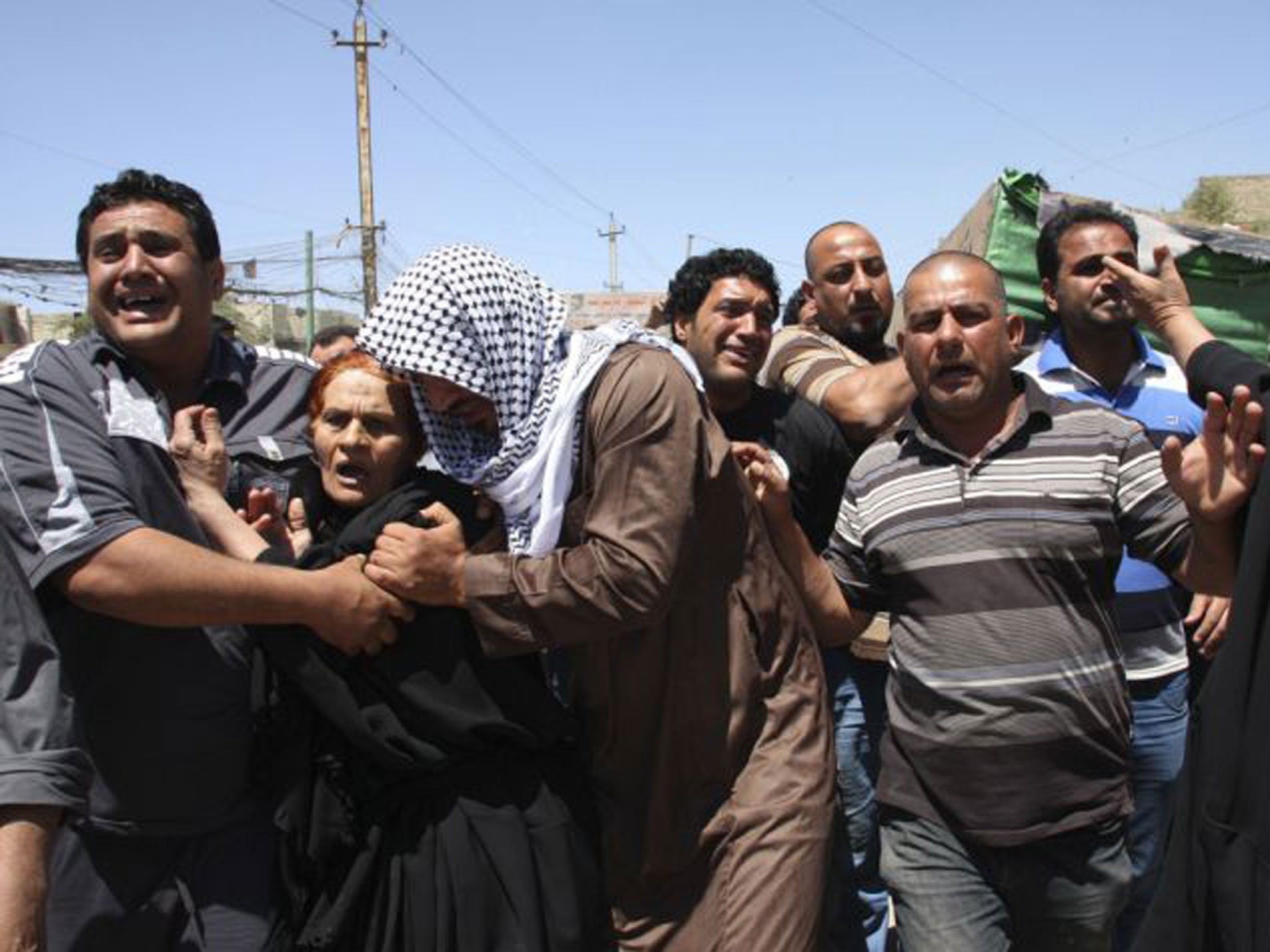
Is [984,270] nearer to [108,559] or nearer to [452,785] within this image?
[452,785]

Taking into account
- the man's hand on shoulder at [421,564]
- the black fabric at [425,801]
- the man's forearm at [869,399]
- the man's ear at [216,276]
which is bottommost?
the black fabric at [425,801]

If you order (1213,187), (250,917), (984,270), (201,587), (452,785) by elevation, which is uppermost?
(1213,187)

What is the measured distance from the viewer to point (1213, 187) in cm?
2231

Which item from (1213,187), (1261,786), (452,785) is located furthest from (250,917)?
(1213,187)

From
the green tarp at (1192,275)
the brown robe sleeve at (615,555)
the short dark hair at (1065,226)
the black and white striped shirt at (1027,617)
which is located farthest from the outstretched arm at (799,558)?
the green tarp at (1192,275)

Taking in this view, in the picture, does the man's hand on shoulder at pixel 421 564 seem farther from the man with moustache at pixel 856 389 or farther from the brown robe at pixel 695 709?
the man with moustache at pixel 856 389

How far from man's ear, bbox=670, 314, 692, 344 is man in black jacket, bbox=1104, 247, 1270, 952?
196cm

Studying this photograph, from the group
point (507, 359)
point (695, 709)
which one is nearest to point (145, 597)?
point (507, 359)

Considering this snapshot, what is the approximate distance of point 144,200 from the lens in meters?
2.66

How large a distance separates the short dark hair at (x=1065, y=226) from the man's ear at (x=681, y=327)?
125 centimetres

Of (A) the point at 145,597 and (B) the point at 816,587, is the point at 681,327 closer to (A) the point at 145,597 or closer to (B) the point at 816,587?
(B) the point at 816,587

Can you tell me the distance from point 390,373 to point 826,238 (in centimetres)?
209

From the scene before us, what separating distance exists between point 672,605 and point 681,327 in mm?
1669

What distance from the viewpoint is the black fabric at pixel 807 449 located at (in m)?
3.38
